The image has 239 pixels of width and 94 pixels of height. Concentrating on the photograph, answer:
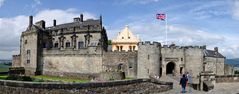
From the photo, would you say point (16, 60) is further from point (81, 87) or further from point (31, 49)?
point (81, 87)

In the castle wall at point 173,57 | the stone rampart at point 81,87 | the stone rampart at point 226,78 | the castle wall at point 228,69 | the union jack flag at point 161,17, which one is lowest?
the castle wall at point 228,69

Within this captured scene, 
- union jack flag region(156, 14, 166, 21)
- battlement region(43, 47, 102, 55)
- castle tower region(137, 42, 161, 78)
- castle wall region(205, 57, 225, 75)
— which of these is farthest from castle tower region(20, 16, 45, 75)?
castle wall region(205, 57, 225, 75)

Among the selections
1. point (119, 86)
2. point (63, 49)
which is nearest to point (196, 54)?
point (63, 49)

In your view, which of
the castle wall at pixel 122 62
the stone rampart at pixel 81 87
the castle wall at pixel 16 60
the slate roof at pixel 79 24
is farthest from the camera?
the castle wall at pixel 16 60

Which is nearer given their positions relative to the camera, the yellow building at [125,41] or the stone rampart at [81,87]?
the stone rampart at [81,87]

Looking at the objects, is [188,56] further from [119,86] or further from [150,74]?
[119,86]

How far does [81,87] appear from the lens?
19.8 meters

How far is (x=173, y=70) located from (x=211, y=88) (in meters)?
22.9

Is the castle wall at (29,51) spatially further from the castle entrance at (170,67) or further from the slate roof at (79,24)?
the castle entrance at (170,67)

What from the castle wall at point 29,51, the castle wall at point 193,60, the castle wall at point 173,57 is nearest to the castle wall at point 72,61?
the castle wall at point 29,51

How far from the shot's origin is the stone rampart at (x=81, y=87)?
1931cm

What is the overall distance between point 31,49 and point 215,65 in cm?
2981

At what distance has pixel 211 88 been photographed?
1107 inches

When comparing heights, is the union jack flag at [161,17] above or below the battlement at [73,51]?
above
